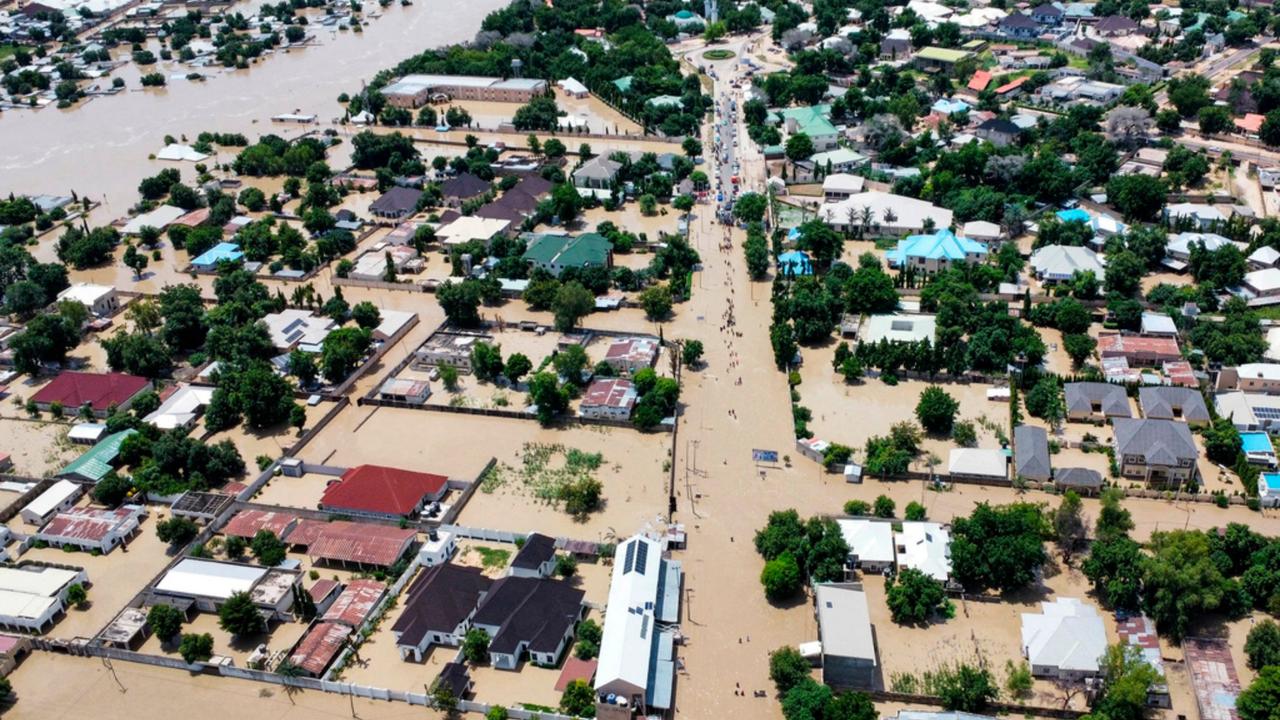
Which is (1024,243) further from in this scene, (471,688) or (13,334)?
(13,334)

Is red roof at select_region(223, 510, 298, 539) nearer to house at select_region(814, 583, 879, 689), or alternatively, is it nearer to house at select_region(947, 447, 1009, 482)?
house at select_region(814, 583, 879, 689)

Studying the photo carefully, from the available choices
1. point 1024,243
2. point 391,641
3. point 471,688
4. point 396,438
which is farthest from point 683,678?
point 1024,243

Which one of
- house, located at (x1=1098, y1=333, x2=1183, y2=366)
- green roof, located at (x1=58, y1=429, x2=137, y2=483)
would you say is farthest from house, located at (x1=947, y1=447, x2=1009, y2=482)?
green roof, located at (x1=58, y1=429, x2=137, y2=483)

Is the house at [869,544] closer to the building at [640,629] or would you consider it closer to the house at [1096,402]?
the building at [640,629]

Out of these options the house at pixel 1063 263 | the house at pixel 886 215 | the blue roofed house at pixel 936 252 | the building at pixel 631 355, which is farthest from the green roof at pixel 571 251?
the house at pixel 1063 263

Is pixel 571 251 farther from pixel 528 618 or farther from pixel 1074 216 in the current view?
pixel 1074 216
